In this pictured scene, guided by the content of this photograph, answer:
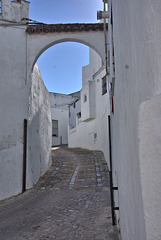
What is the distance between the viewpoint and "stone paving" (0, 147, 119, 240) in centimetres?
394

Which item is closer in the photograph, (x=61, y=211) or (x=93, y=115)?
(x=61, y=211)

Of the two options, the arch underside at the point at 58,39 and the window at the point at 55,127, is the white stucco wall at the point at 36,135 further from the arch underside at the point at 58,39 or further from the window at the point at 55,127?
the window at the point at 55,127

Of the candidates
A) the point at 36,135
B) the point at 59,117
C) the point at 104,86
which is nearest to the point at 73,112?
the point at 59,117

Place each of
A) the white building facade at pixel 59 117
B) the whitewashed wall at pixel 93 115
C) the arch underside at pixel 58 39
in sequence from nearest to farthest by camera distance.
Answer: the arch underside at pixel 58 39 → the whitewashed wall at pixel 93 115 → the white building facade at pixel 59 117

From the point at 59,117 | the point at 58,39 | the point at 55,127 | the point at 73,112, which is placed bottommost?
the point at 55,127

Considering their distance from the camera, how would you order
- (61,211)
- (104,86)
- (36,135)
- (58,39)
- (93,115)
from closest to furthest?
(61,211) → (58,39) → (36,135) → (104,86) → (93,115)

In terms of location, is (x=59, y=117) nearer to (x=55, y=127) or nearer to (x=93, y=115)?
(x=55, y=127)

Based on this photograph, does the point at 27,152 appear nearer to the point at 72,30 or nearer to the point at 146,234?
the point at 72,30

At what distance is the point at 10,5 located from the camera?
913cm

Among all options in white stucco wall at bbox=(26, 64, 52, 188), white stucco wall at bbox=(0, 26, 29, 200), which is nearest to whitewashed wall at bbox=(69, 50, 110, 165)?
white stucco wall at bbox=(26, 64, 52, 188)

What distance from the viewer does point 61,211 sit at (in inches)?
202

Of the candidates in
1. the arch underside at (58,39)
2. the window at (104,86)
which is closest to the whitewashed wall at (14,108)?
the arch underside at (58,39)

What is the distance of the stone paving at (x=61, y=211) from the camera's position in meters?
3.94

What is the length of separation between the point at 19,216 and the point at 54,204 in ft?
3.32
